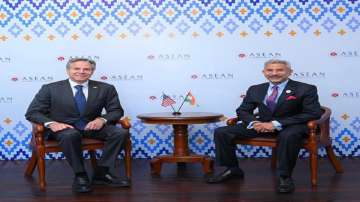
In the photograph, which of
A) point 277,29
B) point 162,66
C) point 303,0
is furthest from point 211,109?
point 303,0

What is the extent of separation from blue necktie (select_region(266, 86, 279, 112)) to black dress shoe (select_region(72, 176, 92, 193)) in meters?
1.78

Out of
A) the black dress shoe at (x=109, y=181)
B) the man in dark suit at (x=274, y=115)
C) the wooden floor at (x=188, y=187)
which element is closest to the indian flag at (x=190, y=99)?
the wooden floor at (x=188, y=187)

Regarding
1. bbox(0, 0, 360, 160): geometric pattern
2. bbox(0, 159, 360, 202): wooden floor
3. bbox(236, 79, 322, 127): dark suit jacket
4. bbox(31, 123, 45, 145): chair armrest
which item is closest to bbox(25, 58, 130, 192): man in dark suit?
bbox(31, 123, 45, 145): chair armrest

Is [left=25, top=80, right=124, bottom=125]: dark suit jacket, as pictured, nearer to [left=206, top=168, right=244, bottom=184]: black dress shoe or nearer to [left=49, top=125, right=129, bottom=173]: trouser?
[left=49, top=125, right=129, bottom=173]: trouser

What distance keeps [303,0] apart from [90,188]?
3175 mm

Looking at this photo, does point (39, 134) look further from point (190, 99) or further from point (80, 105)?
point (190, 99)

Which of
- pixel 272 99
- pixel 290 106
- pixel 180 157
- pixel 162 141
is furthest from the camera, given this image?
pixel 162 141

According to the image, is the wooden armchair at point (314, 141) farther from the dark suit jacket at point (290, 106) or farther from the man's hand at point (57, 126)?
the man's hand at point (57, 126)

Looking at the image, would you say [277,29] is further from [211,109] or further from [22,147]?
[22,147]

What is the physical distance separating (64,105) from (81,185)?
0.85m

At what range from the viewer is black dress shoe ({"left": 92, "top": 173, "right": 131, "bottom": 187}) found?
4.43 metres

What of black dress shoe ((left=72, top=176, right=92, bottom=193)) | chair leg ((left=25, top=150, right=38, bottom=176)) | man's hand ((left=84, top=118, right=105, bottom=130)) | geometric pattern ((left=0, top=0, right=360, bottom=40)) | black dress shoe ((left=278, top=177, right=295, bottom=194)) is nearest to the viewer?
black dress shoe ((left=278, top=177, right=295, bottom=194))

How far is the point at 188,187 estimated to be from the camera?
4398mm

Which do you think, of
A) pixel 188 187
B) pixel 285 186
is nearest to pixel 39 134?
pixel 188 187
